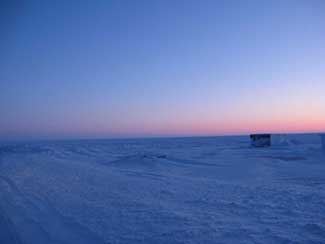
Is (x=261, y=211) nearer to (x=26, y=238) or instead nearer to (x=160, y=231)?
(x=160, y=231)

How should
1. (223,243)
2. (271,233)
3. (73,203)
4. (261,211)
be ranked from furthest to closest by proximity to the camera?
(73,203) → (261,211) → (271,233) → (223,243)

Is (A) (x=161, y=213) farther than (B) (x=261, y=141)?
No

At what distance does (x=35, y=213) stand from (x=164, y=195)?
3.60 m

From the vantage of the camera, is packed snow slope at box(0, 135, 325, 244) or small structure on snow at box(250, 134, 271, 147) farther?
small structure on snow at box(250, 134, 271, 147)

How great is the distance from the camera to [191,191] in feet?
31.8

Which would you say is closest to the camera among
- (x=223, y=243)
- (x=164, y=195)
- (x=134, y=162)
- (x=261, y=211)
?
(x=223, y=243)

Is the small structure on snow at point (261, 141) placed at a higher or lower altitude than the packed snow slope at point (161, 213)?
higher

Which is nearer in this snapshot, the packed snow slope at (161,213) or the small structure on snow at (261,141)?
the packed snow slope at (161,213)

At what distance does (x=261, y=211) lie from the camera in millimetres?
6867

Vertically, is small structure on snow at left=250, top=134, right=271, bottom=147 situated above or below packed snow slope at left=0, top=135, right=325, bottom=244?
above

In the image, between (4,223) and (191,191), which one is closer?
(4,223)

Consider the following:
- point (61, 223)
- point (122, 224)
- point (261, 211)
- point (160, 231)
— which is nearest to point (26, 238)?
point (61, 223)

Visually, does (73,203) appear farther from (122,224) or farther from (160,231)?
(160,231)

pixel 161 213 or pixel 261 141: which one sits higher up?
pixel 261 141
